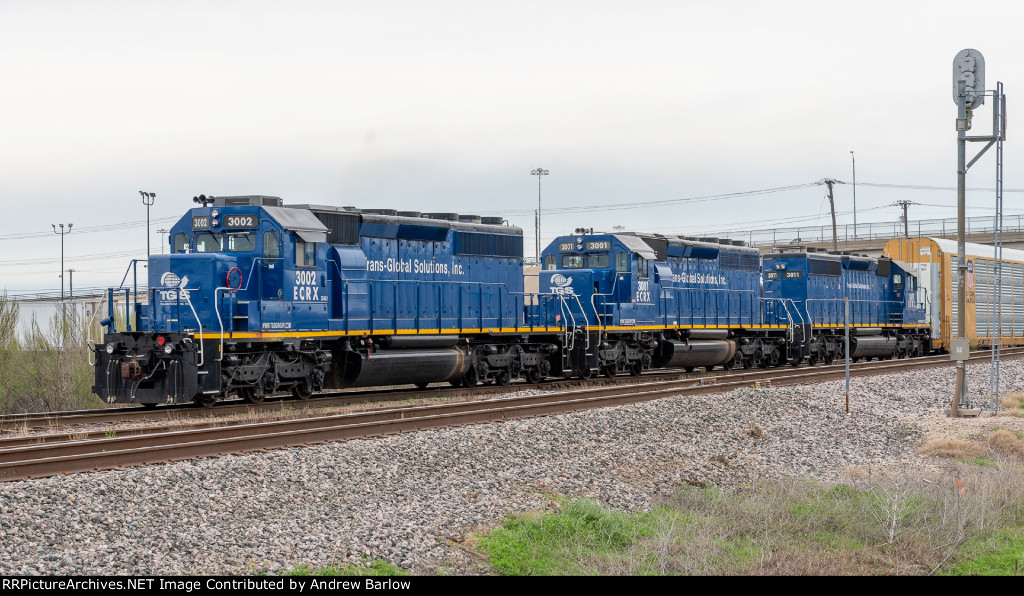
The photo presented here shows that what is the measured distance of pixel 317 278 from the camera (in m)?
17.0

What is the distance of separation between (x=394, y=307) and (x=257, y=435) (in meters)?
7.57

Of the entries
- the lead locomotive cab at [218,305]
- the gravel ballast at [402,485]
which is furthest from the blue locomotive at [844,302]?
the lead locomotive cab at [218,305]

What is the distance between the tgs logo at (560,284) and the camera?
23.8 m

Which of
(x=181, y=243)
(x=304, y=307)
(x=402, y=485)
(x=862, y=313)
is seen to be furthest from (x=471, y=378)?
(x=862, y=313)

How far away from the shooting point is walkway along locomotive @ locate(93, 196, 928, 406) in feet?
51.3

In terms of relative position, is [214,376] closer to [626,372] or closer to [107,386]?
[107,386]

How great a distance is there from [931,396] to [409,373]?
10.8 meters

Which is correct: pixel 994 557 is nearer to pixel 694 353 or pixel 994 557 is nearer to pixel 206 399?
pixel 206 399

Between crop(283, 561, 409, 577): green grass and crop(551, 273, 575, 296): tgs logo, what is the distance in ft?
55.7

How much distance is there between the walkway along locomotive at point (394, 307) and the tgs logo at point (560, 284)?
35 millimetres

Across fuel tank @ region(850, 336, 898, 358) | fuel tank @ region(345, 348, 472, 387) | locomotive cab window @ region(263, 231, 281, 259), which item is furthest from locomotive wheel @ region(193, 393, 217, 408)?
fuel tank @ region(850, 336, 898, 358)

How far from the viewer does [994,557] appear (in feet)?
26.0

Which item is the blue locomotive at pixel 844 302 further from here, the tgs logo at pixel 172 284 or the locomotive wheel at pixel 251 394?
the tgs logo at pixel 172 284
